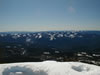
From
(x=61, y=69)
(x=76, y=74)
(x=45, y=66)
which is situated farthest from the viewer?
(x=45, y=66)

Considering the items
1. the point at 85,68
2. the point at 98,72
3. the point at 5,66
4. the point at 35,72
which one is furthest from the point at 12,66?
the point at 98,72

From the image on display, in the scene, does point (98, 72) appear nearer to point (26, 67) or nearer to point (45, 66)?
point (45, 66)

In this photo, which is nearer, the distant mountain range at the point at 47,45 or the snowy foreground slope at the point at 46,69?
the snowy foreground slope at the point at 46,69

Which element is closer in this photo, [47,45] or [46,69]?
[46,69]

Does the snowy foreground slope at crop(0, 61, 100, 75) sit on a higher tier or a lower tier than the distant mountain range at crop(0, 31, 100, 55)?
higher

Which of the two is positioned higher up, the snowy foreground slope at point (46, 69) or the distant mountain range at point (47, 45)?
the snowy foreground slope at point (46, 69)

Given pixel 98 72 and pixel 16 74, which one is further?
pixel 16 74

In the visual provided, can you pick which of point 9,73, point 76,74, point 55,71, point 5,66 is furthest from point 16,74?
point 76,74

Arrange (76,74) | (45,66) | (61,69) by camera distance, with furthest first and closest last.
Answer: (45,66)
(61,69)
(76,74)

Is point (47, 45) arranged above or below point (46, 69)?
below

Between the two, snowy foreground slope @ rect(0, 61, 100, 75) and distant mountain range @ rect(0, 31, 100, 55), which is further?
distant mountain range @ rect(0, 31, 100, 55)
